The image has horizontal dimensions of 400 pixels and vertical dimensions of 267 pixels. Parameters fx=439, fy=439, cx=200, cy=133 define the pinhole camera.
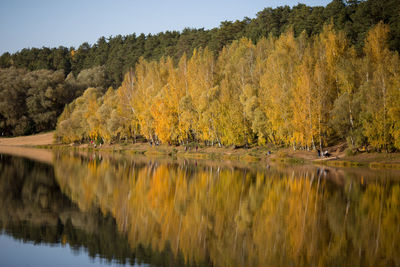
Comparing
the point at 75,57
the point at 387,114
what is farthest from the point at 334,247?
the point at 75,57

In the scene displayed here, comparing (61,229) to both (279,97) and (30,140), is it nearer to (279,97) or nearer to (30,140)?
(279,97)

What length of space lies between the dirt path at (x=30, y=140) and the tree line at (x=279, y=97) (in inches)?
973

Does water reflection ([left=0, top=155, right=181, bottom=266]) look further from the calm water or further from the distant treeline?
the distant treeline

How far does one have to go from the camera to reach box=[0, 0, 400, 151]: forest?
160 ft

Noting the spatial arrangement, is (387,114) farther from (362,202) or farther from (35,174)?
(35,174)

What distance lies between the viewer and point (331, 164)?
46.9 m

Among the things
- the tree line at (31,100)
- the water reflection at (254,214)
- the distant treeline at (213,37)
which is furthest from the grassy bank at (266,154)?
the tree line at (31,100)

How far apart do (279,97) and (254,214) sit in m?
35.3

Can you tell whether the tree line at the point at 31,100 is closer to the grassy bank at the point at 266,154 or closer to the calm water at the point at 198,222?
the grassy bank at the point at 266,154

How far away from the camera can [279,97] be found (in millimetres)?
54156

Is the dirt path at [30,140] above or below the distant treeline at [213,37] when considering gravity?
below

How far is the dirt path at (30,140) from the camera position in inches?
3858

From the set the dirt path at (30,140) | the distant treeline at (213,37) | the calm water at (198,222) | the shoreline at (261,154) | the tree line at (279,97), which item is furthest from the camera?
→ the dirt path at (30,140)

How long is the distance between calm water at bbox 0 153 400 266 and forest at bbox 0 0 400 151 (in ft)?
60.5
